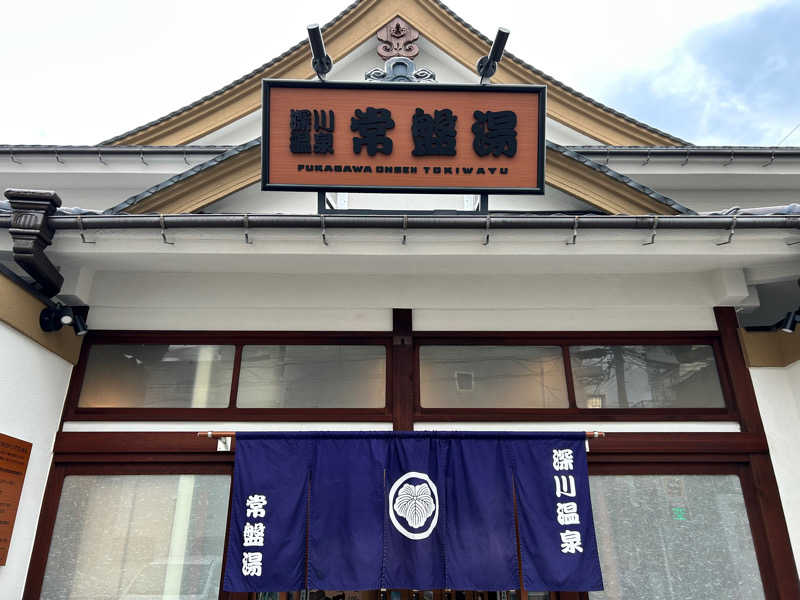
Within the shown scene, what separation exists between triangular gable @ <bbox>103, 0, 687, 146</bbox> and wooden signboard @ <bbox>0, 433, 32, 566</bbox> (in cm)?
552

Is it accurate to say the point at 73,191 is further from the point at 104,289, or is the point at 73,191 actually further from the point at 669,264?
the point at 669,264

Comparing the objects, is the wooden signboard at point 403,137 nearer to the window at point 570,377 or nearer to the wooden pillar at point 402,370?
the wooden pillar at point 402,370

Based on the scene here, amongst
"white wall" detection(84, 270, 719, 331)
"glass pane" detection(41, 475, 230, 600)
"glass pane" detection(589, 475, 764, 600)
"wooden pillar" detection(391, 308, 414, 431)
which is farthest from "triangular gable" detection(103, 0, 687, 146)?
"glass pane" detection(41, 475, 230, 600)

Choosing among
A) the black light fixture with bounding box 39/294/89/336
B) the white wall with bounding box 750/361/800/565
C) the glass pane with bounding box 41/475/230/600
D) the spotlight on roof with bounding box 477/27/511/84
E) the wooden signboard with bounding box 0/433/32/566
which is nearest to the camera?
the wooden signboard with bounding box 0/433/32/566

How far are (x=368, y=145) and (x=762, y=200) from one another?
7.07 m

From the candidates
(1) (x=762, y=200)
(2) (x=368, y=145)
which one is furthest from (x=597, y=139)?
(2) (x=368, y=145)

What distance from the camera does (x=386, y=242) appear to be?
576cm

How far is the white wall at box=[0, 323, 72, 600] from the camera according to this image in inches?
211

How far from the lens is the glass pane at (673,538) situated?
559 centimetres

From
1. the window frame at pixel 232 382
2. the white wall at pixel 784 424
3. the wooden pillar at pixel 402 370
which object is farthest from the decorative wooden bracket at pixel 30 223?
the white wall at pixel 784 424

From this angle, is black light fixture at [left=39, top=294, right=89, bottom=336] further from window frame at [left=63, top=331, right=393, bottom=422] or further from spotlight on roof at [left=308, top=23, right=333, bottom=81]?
spotlight on roof at [left=308, top=23, right=333, bottom=81]

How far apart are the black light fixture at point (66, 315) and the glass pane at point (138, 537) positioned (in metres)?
1.69

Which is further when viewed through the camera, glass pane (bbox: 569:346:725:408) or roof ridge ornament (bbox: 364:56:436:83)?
roof ridge ornament (bbox: 364:56:436:83)

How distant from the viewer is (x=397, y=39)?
8641mm
